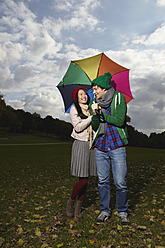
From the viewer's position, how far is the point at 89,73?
480 cm

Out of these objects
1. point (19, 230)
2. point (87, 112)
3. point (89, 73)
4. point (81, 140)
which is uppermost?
point (89, 73)

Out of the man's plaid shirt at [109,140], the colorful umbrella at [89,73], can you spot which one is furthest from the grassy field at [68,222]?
the colorful umbrella at [89,73]

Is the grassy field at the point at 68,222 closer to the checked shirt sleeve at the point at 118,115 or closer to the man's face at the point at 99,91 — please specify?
the checked shirt sleeve at the point at 118,115

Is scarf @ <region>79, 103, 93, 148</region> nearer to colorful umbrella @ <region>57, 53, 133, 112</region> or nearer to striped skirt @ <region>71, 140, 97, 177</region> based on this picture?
striped skirt @ <region>71, 140, 97, 177</region>

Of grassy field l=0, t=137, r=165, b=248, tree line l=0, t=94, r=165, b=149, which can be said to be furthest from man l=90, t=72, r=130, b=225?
tree line l=0, t=94, r=165, b=149

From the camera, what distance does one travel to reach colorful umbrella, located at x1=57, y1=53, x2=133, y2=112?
480 cm

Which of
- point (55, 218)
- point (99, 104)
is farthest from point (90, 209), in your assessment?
point (99, 104)

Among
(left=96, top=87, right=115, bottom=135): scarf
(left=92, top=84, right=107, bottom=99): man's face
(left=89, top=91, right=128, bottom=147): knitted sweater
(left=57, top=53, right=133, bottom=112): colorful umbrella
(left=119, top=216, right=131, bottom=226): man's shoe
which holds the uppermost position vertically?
(left=57, top=53, right=133, bottom=112): colorful umbrella

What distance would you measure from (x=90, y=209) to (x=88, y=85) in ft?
10.2

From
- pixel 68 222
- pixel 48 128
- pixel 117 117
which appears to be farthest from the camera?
pixel 48 128

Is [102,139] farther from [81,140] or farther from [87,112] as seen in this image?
[87,112]

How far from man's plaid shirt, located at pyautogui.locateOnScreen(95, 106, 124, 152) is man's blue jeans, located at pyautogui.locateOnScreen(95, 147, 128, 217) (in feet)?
0.33

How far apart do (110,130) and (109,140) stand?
194 mm

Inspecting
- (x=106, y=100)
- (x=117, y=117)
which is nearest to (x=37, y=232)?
(x=117, y=117)
